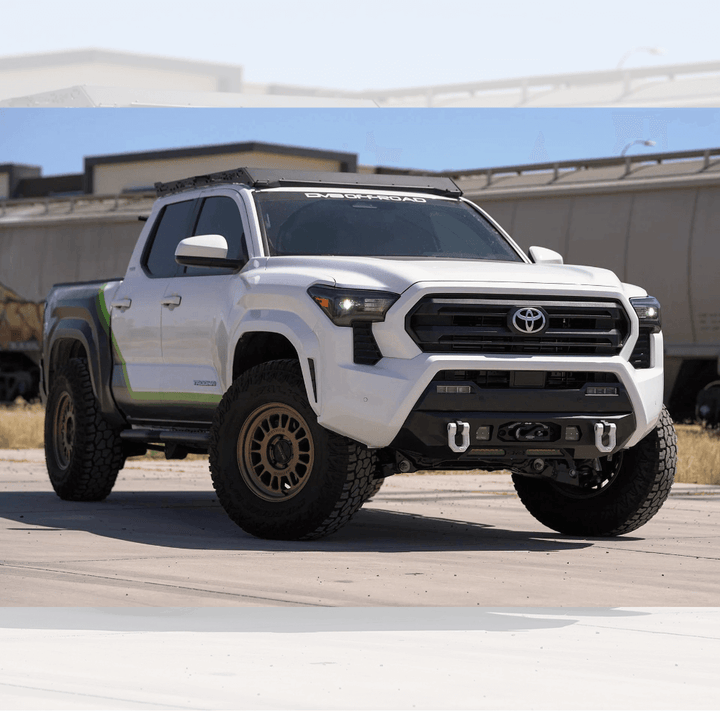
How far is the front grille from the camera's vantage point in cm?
842

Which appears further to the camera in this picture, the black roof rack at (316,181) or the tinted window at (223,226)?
the black roof rack at (316,181)

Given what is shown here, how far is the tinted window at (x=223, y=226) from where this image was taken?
9789 millimetres

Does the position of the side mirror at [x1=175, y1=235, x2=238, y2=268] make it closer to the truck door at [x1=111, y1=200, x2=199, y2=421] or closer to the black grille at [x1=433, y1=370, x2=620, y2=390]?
the truck door at [x1=111, y1=200, x2=199, y2=421]

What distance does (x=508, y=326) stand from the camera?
8.52 meters

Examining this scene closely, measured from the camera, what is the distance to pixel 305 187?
10.1 meters

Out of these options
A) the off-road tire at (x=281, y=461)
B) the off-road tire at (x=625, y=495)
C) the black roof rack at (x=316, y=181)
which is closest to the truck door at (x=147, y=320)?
the black roof rack at (x=316, y=181)

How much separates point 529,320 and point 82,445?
4280mm

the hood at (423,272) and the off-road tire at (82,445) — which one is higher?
the hood at (423,272)

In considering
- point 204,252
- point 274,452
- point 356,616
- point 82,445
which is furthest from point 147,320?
point 356,616

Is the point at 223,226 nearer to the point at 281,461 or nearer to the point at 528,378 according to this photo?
the point at 281,461

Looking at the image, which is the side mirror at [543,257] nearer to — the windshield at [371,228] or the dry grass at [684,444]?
the windshield at [371,228]

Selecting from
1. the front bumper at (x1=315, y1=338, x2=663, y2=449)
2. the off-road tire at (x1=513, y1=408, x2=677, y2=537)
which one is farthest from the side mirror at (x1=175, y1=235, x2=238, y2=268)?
the off-road tire at (x1=513, y1=408, x2=677, y2=537)

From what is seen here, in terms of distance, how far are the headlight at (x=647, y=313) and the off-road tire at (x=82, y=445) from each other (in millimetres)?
4330

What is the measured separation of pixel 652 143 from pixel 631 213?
1882 centimetres
